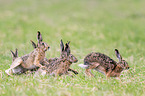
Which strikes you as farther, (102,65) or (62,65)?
(102,65)

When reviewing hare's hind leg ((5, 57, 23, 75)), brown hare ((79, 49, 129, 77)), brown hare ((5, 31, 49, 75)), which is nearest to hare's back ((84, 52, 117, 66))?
brown hare ((79, 49, 129, 77))

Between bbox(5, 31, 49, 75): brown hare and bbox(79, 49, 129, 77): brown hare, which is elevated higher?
bbox(5, 31, 49, 75): brown hare

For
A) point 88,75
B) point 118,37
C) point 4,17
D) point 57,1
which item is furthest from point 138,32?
point 57,1

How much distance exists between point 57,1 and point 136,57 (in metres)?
21.3

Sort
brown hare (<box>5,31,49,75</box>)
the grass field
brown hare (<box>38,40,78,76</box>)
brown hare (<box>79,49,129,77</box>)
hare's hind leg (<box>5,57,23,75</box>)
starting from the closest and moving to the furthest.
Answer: the grass field, brown hare (<box>38,40,78,76</box>), hare's hind leg (<box>5,57,23,75</box>), brown hare (<box>79,49,129,77</box>), brown hare (<box>5,31,49,75</box>)

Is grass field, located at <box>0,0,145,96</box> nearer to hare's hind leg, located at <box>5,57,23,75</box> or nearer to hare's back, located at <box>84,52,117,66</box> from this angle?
hare's hind leg, located at <box>5,57,23,75</box>

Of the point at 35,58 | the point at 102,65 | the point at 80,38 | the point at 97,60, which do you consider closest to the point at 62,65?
the point at 35,58

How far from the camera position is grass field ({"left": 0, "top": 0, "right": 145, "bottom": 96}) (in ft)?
21.3

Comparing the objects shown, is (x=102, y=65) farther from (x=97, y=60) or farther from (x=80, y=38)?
(x=80, y=38)

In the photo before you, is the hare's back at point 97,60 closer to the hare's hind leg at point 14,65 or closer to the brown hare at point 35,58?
the brown hare at point 35,58

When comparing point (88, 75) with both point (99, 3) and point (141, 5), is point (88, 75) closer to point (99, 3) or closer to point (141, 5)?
point (141, 5)

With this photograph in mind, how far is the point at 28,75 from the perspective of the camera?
7.50 meters

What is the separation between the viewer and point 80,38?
1611 centimetres

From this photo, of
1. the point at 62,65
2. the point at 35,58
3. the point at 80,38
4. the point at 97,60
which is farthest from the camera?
the point at 80,38
